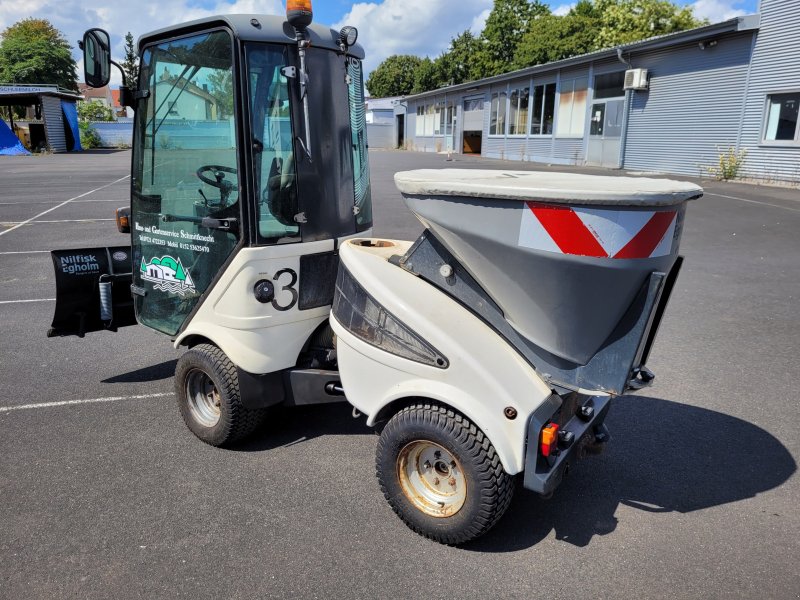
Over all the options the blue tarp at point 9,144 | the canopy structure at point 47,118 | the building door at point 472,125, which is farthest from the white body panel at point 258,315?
the blue tarp at point 9,144

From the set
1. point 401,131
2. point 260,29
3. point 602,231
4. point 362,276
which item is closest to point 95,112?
point 401,131

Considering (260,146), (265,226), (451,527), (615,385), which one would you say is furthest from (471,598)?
(260,146)

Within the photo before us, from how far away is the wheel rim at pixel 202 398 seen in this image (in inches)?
152

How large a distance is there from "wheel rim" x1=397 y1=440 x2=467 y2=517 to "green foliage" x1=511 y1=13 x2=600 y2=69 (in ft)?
166

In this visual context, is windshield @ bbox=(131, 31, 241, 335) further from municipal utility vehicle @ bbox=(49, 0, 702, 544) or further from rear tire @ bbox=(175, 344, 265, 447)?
rear tire @ bbox=(175, 344, 265, 447)

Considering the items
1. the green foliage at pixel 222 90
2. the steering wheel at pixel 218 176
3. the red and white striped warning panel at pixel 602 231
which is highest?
the green foliage at pixel 222 90

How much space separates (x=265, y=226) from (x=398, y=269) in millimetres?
871

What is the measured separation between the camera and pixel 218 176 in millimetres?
3529

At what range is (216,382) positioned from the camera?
358 cm

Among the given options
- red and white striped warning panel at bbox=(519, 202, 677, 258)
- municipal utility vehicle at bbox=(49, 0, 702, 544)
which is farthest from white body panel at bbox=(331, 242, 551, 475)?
red and white striped warning panel at bbox=(519, 202, 677, 258)

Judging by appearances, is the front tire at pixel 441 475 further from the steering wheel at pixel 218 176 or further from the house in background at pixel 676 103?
the house in background at pixel 676 103

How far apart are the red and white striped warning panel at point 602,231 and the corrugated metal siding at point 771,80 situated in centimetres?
1796

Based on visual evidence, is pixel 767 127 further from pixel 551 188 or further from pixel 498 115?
pixel 551 188

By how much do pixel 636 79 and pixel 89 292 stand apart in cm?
2193
